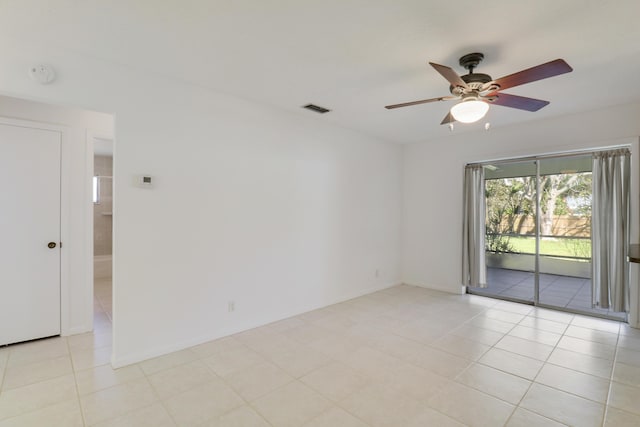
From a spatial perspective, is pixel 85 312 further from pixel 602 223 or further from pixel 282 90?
pixel 602 223

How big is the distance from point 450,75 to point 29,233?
13.5 ft

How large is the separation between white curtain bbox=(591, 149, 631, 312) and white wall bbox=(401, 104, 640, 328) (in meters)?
0.10

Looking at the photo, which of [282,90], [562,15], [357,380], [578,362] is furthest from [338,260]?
[562,15]

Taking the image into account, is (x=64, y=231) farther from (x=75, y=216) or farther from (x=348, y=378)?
(x=348, y=378)

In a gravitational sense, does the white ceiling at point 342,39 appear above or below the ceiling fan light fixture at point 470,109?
above

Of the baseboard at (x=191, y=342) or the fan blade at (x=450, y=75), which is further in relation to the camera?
the baseboard at (x=191, y=342)

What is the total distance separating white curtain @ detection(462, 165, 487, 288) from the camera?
4.82m

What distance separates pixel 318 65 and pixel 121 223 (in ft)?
7.17

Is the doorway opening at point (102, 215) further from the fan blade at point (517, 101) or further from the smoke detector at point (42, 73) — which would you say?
the fan blade at point (517, 101)

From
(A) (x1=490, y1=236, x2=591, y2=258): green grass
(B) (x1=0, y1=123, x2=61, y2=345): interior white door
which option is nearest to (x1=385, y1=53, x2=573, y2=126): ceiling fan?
(A) (x1=490, y1=236, x2=591, y2=258): green grass

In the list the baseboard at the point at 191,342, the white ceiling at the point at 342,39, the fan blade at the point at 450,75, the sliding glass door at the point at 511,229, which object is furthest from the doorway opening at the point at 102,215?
the sliding glass door at the point at 511,229

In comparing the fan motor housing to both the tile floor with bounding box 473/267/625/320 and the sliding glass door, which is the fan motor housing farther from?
the tile floor with bounding box 473/267/625/320

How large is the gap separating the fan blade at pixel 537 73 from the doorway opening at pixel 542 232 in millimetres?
A: 2641

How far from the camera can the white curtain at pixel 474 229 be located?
4.82 m
